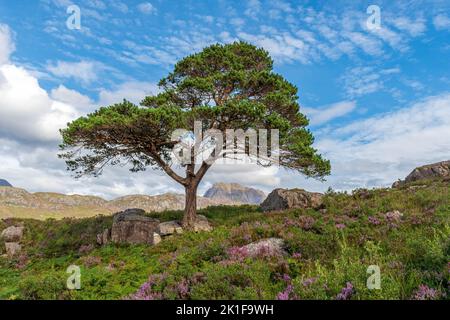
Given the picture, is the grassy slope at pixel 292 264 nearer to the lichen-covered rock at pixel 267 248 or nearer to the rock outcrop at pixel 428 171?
the lichen-covered rock at pixel 267 248

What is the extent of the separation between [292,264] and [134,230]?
1332 cm

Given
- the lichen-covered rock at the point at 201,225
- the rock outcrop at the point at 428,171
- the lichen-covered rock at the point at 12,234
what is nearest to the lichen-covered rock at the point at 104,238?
the lichen-covered rock at the point at 201,225

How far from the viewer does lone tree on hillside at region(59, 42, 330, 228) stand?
55.4 feet

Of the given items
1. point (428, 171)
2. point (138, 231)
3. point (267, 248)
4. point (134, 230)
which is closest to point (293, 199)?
point (138, 231)

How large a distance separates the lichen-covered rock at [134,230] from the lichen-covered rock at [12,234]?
12.5 m

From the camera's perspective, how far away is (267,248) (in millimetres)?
9477

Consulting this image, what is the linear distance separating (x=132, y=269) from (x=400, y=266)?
917cm

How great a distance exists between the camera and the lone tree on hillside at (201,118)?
16.9m

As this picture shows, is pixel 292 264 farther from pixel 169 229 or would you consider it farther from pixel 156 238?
pixel 169 229

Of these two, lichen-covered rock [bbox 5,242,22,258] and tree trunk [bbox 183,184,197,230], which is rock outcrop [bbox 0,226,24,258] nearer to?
lichen-covered rock [bbox 5,242,22,258]

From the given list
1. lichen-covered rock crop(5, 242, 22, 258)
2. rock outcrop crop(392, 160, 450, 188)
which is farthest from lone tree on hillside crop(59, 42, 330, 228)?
rock outcrop crop(392, 160, 450, 188)

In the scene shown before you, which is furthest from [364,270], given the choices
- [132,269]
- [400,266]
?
[132,269]
